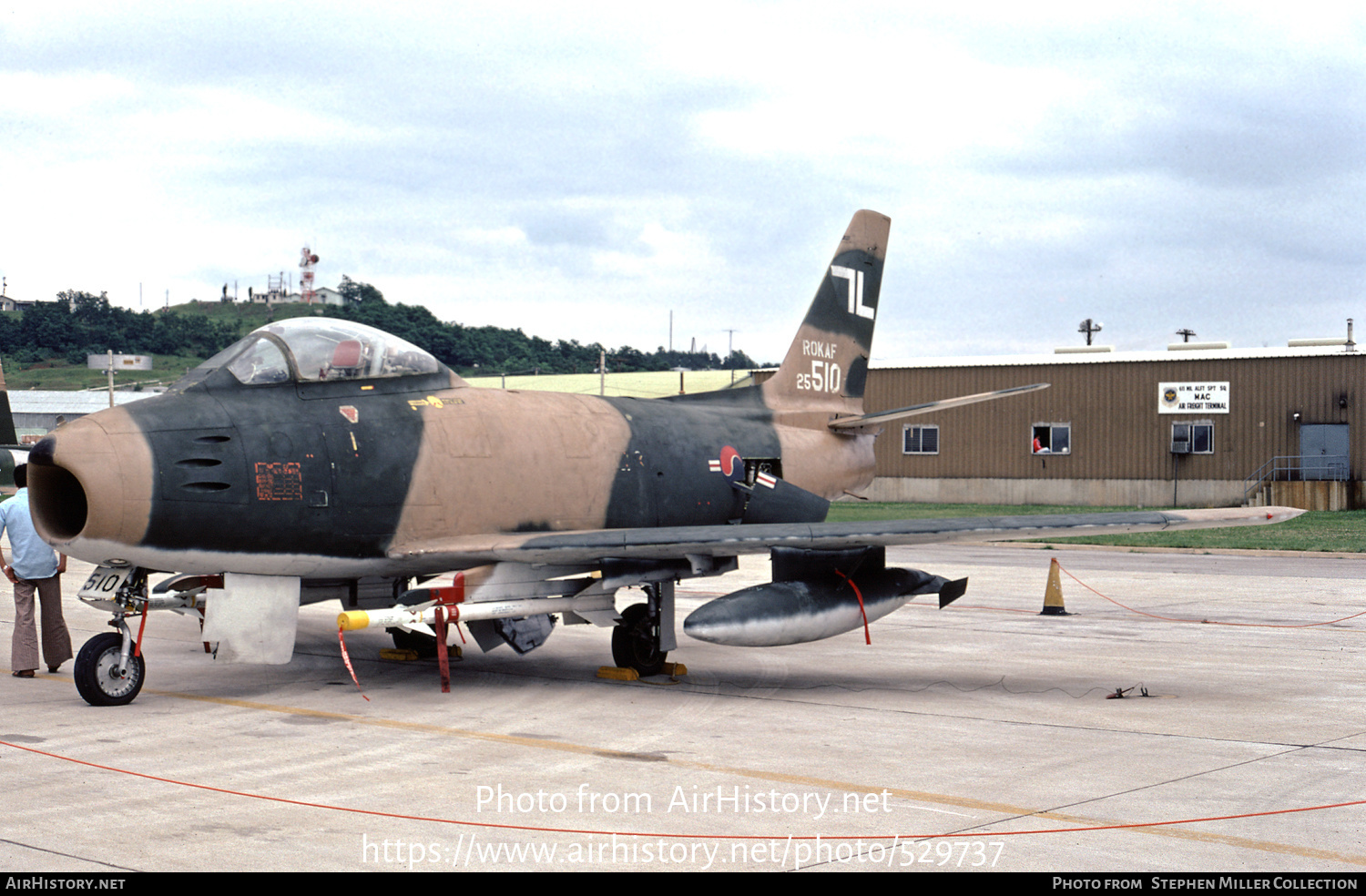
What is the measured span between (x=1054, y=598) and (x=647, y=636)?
7.94 m

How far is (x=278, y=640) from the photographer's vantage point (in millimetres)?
10180

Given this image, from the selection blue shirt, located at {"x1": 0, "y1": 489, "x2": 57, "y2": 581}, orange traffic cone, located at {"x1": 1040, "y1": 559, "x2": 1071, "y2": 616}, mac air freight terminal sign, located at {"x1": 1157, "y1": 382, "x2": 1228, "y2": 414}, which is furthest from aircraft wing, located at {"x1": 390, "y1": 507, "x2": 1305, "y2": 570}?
mac air freight terminal sign, located at {"x1": 1157, "y1": 382, "x2": 1228, "y2": 414}

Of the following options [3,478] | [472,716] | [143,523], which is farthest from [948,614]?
[3,478]

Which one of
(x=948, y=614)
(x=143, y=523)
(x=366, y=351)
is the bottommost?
(x=948, y=614)

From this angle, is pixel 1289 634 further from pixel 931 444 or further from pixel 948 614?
pixel 931 444

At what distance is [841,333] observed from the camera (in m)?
16.1

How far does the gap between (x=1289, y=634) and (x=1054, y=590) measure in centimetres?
333

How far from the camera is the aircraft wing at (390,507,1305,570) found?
10383mm

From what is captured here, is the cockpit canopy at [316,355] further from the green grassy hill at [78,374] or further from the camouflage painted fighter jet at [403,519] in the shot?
the green grassy hill at [78,374]

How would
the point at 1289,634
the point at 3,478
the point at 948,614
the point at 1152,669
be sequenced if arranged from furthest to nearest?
the point at 3,478, the point at 948,614, the point at 1289,634, the point at 1152,669

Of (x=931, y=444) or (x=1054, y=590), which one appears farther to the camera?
(x=931, y=444)

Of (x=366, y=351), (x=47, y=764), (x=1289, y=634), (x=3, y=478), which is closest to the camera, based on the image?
(x=47, y=764)

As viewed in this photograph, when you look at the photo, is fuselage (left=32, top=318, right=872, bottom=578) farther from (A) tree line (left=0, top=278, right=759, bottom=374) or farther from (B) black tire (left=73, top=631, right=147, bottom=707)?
(A) tree line (left=0, top=278, right=759, bottom=374)

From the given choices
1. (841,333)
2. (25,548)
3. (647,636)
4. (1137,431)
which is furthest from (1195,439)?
(25,548)
